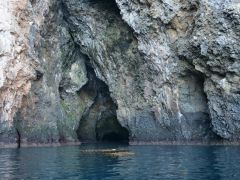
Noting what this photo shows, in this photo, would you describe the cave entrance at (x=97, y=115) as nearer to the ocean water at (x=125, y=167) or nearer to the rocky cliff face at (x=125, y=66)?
the rocky cliff face at (x=125, y=66)

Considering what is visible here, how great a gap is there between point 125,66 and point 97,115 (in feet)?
27.4

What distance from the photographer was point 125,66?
45281mm

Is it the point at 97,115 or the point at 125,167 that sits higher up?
the point at 97,115

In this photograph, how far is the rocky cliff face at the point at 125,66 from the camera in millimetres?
37625

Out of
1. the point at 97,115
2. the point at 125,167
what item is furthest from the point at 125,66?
the point at 125,167

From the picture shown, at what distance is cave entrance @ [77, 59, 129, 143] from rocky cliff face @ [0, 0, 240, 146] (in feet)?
0.90

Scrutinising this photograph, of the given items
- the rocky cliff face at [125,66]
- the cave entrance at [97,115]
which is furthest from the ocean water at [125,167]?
the cave entrance at [97,115]

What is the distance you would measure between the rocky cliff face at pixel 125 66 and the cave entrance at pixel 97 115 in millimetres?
275

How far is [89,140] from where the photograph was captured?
51406 mm

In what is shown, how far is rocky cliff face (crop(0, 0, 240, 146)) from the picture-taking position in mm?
37625

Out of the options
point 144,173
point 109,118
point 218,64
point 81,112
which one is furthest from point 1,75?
point 144,173

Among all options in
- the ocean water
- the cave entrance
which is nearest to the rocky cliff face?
the cave entrance

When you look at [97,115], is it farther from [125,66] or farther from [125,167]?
[125,167]

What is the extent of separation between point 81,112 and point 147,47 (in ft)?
37.9
